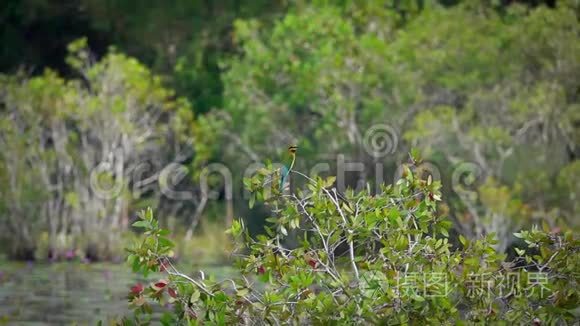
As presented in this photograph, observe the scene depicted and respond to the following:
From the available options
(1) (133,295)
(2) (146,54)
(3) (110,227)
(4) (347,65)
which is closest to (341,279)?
(1) (133,295)

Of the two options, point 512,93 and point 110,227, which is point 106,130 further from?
point 512,93

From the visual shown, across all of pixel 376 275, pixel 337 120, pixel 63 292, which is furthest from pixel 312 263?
pixel 337 120

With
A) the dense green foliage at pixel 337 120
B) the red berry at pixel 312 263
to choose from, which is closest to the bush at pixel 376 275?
the red berry at pixel 312 263

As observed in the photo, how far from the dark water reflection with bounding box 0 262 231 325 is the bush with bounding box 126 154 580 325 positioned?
358 centimetres

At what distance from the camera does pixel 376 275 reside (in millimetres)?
7492

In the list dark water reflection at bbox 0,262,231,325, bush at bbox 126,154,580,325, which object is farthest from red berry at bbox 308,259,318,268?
dark water reflection at bbox 0,262,231,325

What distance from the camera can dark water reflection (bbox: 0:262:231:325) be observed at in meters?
13.4

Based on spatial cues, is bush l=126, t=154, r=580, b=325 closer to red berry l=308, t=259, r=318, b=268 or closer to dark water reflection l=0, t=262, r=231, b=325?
red berry l=308, t=259, r=318, b=268

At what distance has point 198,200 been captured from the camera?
26.9 meters

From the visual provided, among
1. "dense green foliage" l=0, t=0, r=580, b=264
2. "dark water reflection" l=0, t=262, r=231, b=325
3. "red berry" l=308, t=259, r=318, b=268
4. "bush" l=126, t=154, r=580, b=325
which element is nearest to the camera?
"bush" l=126, t=154, r=580, b=325

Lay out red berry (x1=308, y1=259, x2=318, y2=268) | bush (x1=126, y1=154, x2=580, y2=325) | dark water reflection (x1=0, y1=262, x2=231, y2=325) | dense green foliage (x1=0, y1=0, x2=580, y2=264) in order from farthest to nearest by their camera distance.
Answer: dense green foliage (x1=0, y1=0, x2=580, y2=264)
dark water reflection (x1=0, y1=262, x2=231, y2=325)
red berry (x1=308, y1=259, x2=318, y2=268)
bush (x1=126, y1=154, x2=580, y2=325)

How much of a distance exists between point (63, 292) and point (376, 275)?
Result: 9.08m

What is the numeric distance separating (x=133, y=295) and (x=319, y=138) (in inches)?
606

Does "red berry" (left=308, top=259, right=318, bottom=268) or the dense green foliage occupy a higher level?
the dense green foliage
